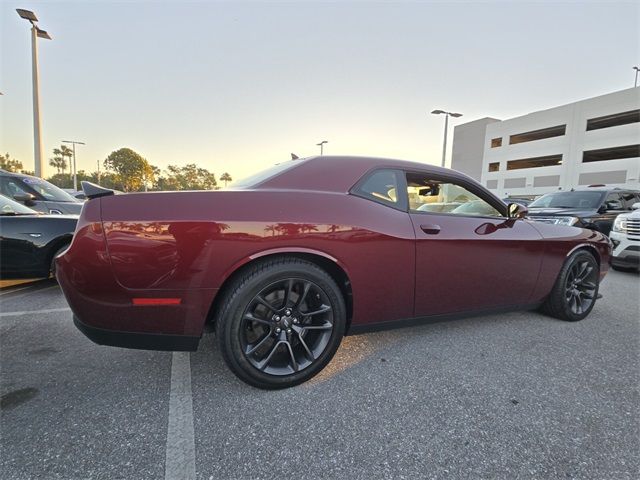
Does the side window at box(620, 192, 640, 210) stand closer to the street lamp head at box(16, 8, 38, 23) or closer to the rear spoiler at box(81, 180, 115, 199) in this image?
the rear spoiler at box(81, 180, 115, 199)

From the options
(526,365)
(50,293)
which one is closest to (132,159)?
(50,293)

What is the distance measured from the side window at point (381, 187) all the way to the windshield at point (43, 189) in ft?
20.5

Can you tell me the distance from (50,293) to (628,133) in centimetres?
4455

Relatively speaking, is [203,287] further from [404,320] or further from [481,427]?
[481,427]

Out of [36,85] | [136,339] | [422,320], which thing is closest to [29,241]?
[136,339]

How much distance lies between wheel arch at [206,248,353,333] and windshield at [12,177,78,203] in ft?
19.1

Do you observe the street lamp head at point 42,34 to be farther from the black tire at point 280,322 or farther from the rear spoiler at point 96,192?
the black tire at point 280,322

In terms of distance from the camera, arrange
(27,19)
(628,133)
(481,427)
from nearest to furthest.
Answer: (481,427), (27,19), (628,133)

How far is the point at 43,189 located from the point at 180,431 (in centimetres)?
648

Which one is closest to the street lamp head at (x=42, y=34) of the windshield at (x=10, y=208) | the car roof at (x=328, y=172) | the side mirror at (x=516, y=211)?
the windshield at (x=10, y=208)

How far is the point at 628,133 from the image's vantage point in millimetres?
32000

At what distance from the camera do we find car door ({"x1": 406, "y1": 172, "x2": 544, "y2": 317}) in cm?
242

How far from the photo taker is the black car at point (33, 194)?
5.66 metres

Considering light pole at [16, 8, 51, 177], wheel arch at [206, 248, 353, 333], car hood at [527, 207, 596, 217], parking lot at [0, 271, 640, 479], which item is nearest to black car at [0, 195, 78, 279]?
parking lot at [0, 271, 640, 479]
